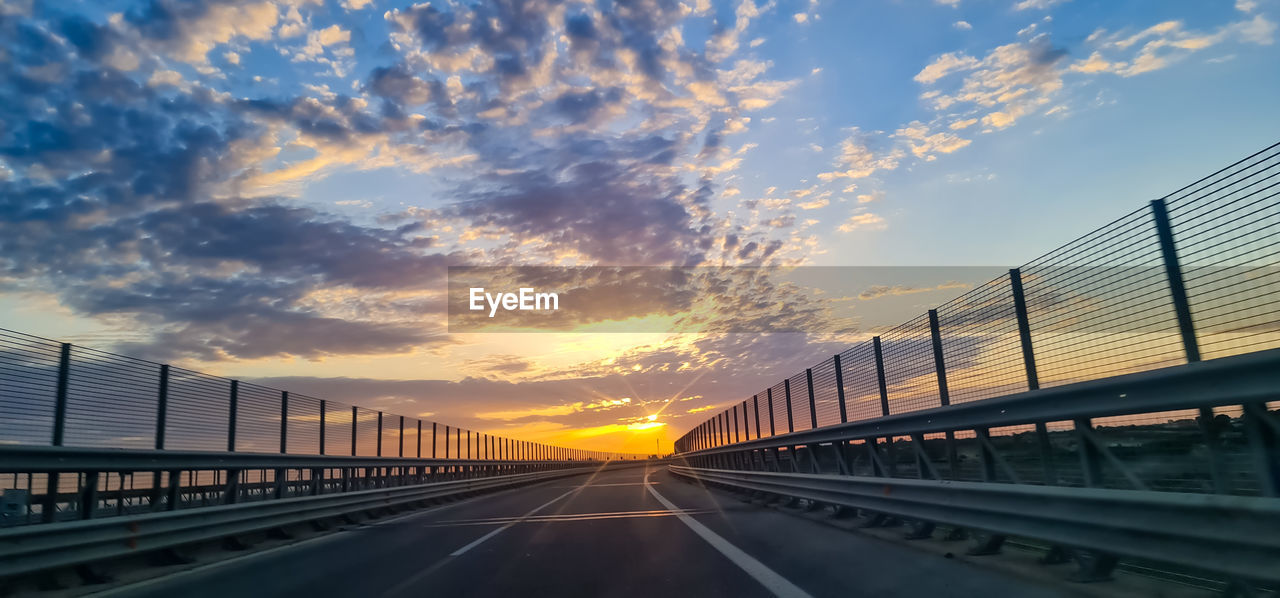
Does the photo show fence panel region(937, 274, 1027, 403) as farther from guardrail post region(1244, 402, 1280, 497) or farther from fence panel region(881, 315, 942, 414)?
guardrail post region(1244, 402, 1280, 497)

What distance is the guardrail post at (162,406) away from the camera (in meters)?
12.7

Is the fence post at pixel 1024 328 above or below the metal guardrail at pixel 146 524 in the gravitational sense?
above

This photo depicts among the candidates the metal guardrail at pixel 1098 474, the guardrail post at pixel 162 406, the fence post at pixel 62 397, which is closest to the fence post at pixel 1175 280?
the metal guardrail at pixel 1098 474

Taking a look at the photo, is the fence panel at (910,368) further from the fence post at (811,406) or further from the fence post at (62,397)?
the fence post at (62,397)

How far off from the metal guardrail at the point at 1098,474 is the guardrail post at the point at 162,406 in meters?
10.7

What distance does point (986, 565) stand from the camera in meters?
7.52

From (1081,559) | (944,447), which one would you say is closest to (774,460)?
(944,447)

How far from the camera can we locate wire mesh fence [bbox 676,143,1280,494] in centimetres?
565

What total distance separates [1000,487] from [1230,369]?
251 cm

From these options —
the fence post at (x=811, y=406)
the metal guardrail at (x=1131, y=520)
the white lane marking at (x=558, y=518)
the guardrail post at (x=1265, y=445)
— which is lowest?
the white lane marking at (x=558, y=518)

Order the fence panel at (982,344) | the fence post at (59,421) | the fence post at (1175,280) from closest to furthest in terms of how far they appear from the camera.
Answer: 1. the fence post at (1175,280)
2. the fence panel at (982,344)
3. the fence post at (59,421)

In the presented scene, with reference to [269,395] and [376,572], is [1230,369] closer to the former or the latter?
[376,572]

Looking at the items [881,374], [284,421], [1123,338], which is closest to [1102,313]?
[1123,338]

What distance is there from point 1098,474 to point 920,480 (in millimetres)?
2705
